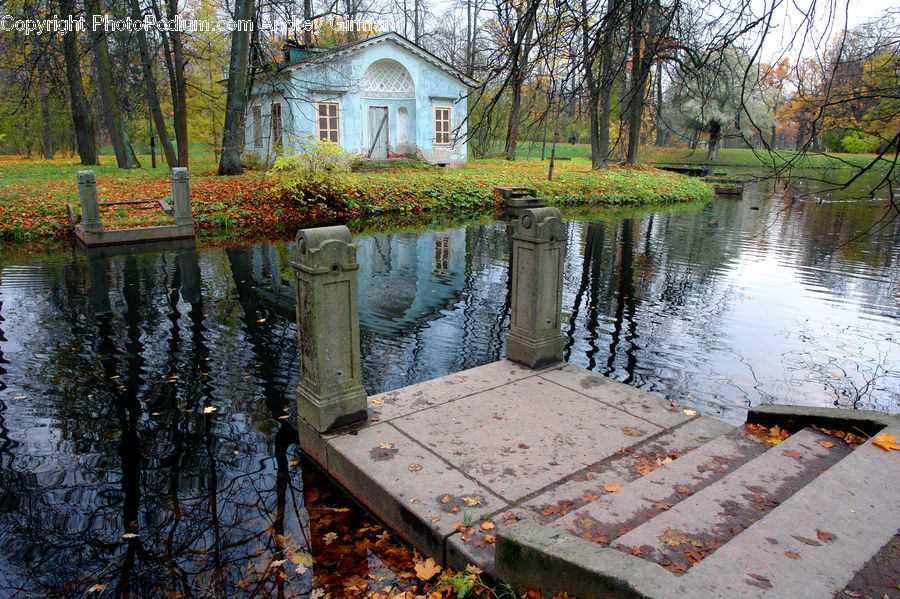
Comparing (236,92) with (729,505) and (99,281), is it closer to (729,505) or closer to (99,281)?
(99,281)

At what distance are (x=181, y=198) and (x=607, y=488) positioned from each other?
13.8 meters

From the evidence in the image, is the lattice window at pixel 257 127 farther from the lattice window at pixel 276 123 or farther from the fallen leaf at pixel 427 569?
the fallen leaf at pixel 427 569

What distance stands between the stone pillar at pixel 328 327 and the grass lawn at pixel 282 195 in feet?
40.9

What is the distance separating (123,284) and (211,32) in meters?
22.0

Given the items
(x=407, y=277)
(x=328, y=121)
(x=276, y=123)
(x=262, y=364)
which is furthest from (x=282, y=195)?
(x=262, y=364)

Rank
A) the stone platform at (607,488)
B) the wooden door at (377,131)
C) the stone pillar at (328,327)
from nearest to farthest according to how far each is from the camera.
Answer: the stone platform at (607,488) < the stone pillar at (328,327) < the wooden door at (377,131)

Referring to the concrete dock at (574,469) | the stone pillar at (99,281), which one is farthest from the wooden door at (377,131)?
the concrete dock at (574,469)

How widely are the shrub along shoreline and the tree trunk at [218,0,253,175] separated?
3.76 feet

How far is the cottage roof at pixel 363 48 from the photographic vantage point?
81.6 feet

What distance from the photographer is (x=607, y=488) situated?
13.0ft

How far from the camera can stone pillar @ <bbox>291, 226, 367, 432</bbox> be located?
14.3 ft

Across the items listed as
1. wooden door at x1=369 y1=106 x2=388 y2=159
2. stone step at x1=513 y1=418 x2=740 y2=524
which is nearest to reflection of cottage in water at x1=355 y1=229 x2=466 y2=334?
stone step at x1=513 y1=418 x2=740 y2=524

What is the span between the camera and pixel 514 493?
390cm

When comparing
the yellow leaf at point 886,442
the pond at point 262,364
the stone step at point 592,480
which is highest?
the yellow leaf at point 886,442
